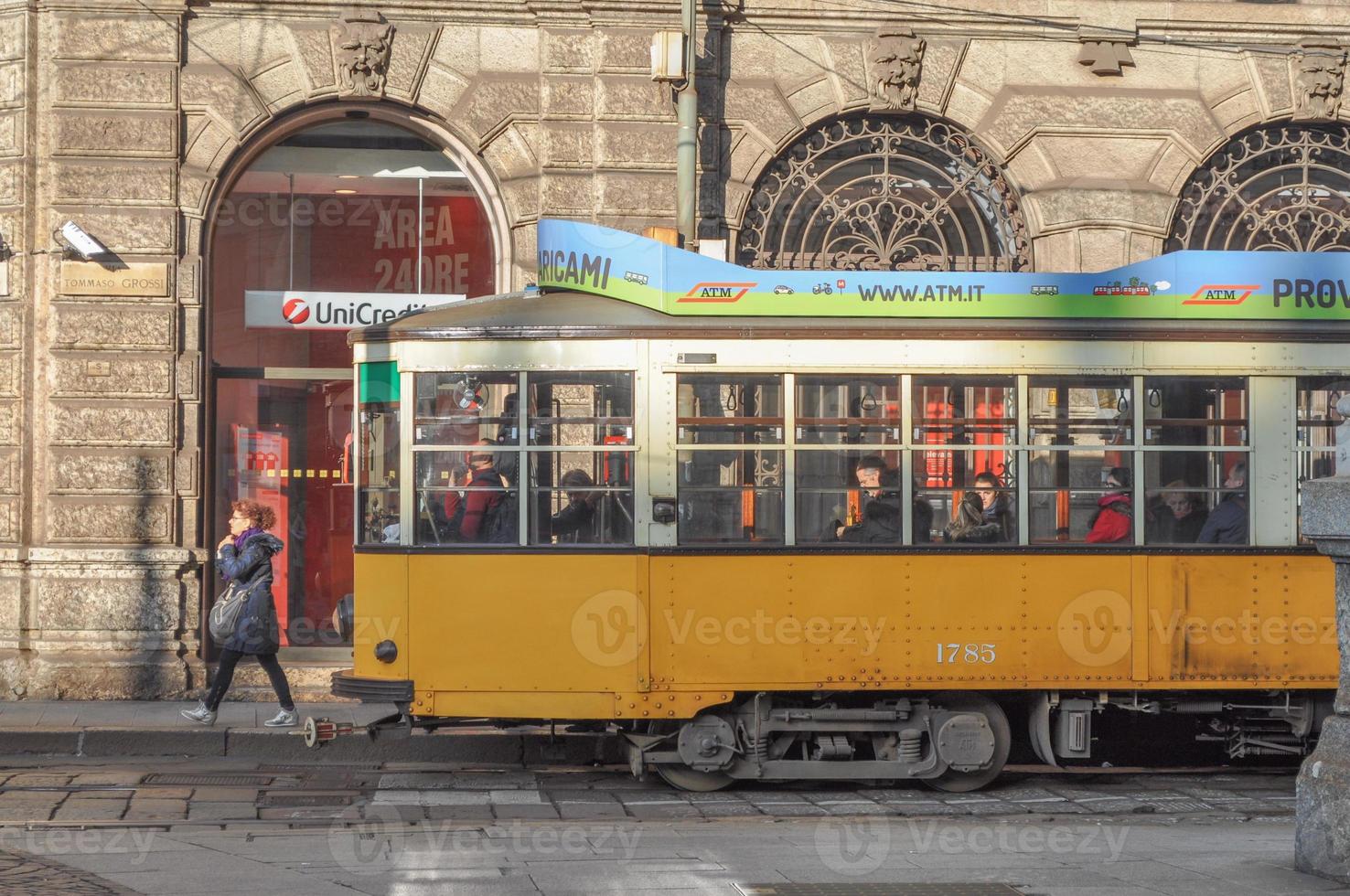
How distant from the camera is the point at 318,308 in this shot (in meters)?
14.1

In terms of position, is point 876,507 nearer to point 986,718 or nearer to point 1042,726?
point 986,718

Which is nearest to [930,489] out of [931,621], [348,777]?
[931,621]

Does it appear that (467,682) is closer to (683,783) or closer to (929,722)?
(683,783)

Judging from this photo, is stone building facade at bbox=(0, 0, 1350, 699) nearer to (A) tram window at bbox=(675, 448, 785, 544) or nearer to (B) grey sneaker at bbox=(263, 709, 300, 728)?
(B) grey sneaker at bbox=(263, 709, 300, 728)

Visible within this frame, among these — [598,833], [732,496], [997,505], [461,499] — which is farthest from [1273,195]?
[598,833]

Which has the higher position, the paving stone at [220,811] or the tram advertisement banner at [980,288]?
the tram advertisement banner at [980,288]

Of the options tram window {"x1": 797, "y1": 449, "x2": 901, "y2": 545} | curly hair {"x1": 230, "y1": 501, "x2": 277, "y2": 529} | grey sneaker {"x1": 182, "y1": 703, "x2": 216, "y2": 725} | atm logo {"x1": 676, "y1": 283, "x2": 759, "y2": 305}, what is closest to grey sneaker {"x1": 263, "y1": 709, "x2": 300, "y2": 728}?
grey sneaker {"x1": 182, "y1": 703, "x2": 216, "y2": 725}

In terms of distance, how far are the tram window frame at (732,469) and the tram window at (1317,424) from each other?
3.09 meters

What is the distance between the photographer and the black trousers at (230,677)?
38.0ft

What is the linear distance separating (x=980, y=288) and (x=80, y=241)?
7375 mm

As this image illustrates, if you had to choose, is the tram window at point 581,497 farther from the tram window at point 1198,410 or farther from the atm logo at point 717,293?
the tram window at point 1198,410

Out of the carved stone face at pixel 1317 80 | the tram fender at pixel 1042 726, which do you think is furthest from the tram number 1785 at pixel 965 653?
the carved stone face at pixel 1317 80

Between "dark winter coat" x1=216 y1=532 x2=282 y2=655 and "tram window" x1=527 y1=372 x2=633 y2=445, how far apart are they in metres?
3.03

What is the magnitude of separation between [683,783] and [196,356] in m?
5.99
